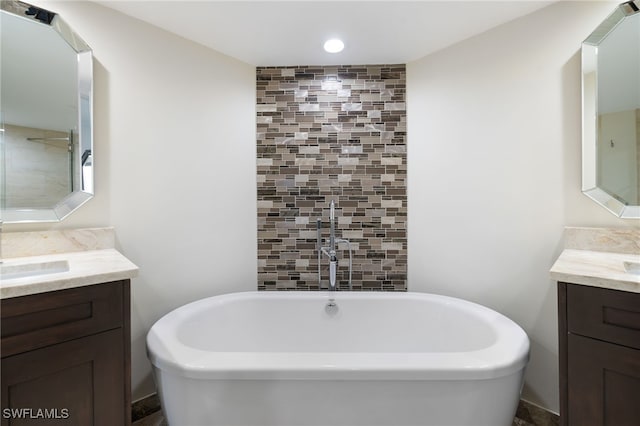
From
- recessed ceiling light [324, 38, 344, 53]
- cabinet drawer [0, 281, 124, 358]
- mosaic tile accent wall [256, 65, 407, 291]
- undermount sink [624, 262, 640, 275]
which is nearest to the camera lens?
cabinet drawer [0, 281, 124, 358]

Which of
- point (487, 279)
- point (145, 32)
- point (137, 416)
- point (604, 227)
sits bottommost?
point (137, 416)

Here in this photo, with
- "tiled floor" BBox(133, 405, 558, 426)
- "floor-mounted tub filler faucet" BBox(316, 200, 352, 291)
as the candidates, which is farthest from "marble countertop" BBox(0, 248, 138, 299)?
"floor-mounted tub filler faucet" BBox(316, 200, 352, 291)

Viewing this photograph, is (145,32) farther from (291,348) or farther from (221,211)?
(291,348)

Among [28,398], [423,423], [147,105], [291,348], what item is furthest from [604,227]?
[147,105]

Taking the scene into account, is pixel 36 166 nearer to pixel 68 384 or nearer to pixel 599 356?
pixel 68 384

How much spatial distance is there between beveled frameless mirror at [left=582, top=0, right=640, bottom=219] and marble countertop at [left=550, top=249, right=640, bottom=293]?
26cm

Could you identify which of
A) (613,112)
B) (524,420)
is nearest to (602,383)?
(524,420)

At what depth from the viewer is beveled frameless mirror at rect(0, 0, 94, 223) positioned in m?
1.35

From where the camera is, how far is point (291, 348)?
1.99 metres

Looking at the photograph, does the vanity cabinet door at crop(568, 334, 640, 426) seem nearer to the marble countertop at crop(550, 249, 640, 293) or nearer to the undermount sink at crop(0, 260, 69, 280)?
the marble countertop at crop(550, 249, 640, 293)

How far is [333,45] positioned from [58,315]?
202 centimetres

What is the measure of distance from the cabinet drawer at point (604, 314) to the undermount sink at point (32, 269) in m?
1.99

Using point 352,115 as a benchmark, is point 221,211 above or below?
below

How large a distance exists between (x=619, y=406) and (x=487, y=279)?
91 cm
